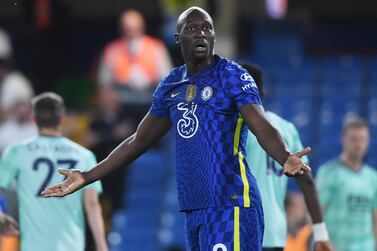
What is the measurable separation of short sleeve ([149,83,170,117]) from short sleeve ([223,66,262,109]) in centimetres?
55

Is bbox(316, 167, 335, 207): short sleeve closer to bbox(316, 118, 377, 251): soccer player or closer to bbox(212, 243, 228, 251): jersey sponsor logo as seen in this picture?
bbox(316, 118, 377, 251): soccer player

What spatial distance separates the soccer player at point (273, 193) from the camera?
361 inches

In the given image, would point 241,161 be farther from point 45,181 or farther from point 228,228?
point 45,181

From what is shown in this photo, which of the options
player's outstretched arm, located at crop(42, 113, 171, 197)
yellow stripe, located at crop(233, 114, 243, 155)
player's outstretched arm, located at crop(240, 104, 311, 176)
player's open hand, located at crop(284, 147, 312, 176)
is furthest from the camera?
player's outstretched arm, located at crop(42, 113, 171, 197)

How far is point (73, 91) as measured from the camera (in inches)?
719

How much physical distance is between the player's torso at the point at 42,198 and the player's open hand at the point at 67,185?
1872mm

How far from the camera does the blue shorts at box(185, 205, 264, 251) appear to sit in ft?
24.2

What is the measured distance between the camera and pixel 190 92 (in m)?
7.60

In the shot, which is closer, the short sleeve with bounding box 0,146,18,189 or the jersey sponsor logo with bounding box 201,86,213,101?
the jersey sponsor logo with bounding box 201,86,213,101

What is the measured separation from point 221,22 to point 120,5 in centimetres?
292

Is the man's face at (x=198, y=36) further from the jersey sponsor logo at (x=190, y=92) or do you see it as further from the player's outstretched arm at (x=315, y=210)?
the player's outstretched arm at (x=315, y=210)

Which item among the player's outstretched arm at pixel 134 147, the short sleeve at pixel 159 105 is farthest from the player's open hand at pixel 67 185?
the short sleeve at pixel 159 105

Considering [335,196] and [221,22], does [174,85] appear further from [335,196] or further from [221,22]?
[221,22]

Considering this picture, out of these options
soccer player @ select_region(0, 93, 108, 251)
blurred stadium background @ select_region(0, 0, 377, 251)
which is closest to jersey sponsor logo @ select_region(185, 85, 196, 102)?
soccer player @ select_region(0, 93, 108, 251)
